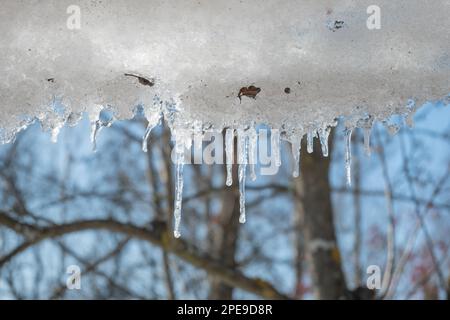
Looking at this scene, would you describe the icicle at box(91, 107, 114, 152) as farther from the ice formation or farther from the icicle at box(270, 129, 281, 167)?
the icicle at box(270, 129, 281, 167)

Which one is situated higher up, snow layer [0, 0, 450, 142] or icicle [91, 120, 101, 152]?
snow layer [0, 0, 450, 142]

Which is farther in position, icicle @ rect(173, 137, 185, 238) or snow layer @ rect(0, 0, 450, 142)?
icicle @ rect(173, 137, 185, 238)

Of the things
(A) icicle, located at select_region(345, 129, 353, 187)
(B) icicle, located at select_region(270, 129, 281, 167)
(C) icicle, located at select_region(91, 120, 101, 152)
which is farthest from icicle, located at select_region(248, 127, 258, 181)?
(C) icicle, located at select_region(91, 120, 101, 152)

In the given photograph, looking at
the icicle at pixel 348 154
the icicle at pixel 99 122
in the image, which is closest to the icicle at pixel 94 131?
the icicle at pixel 99 122

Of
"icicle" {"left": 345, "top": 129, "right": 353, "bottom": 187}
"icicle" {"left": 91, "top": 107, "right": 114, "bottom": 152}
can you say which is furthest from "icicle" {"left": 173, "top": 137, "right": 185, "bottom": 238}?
"icicle" {"left": 345, "top": 129, "right": 353, "bottom": 187}

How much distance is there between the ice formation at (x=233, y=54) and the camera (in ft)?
2.60

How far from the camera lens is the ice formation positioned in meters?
0.79

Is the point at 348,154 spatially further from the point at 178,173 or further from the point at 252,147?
the point at 178,173

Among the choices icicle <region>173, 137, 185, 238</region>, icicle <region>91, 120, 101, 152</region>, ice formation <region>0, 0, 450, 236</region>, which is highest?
ice formation <region>0, 0, 450, 236</region>

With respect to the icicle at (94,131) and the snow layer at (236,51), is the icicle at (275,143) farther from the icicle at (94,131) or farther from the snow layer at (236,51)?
the icicle at (94,131)

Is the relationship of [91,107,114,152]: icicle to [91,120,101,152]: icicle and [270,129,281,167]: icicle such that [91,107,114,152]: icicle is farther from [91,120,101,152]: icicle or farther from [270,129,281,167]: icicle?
[270,129,281,167]: icicle
